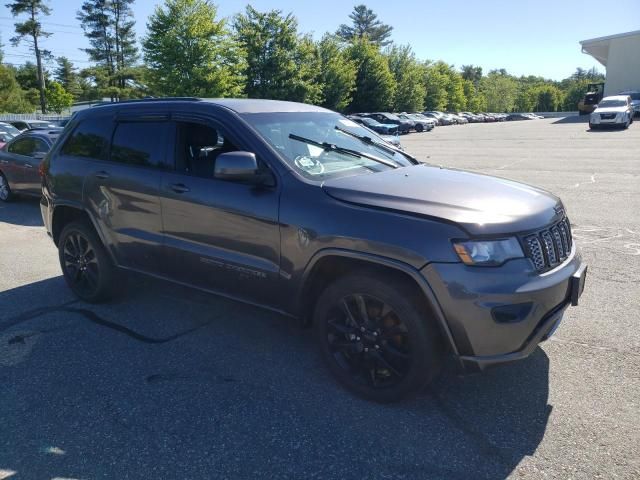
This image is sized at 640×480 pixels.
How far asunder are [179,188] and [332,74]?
4046cm

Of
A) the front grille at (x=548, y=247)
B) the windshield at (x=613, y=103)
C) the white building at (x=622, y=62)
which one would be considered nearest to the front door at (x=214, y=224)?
the front grille at (x=548, y=247)

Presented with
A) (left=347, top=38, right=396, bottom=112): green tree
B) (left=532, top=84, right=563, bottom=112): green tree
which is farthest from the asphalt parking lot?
(left=532, top=84, right=563, bottom=112): green tree

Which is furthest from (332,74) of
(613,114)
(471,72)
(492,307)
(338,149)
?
(471,72)

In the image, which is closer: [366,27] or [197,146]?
[197,146]

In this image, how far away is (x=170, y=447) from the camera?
2.80 meters

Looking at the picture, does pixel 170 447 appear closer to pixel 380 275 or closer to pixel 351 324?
pixel 351 324

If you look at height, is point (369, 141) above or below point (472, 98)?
below

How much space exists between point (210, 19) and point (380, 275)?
31.4 m

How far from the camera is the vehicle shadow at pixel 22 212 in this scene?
8734 millimetres

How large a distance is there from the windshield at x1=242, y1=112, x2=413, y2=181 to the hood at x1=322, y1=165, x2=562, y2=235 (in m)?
0.23

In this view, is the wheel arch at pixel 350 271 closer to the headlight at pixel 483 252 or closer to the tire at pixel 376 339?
the tire at pixel 376 339

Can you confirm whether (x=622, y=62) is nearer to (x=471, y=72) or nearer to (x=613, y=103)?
(x=613, y=103)

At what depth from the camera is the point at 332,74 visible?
4209 centimetres

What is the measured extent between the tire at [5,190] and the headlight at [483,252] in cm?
1024
